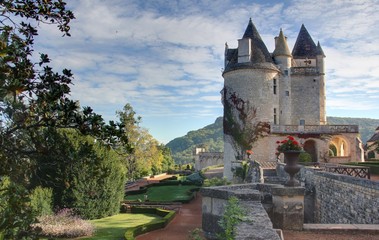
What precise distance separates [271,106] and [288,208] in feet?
76.1

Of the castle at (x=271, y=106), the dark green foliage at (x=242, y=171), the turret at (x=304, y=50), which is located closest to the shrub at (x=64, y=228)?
the dark green foliage at (x=242, y=171)

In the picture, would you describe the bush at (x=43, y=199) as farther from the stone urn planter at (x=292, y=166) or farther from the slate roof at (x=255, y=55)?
the slate roof at (x=255, y=55)

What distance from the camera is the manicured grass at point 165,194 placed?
2618 cm

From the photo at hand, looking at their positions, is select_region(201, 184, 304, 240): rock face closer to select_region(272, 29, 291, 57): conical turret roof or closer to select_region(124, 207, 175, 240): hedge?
select_region(124, 207, 175, 240): hedge

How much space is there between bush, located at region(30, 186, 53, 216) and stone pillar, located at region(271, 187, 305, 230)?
39.7ft

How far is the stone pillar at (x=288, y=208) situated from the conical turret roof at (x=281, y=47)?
2621 cm

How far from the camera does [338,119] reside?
164 m

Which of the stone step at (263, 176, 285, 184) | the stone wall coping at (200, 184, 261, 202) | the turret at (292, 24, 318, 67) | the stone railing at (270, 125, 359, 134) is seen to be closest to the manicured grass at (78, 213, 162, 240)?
the stone wall coping at (200, 184, 261, 202)

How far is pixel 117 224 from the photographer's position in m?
17.6

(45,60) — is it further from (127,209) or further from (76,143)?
(127,209)

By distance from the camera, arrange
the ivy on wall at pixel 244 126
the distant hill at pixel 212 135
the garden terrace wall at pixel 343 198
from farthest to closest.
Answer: the distant hill at pixel 212 135
the ivy on wall at pixel 244 126
the garden terrace wall at pixel 343 198

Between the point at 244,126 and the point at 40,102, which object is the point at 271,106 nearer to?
the point at 244,126

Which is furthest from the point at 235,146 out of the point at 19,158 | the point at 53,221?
the point at 19,158

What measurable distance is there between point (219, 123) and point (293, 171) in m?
165
